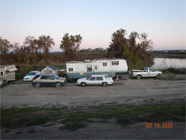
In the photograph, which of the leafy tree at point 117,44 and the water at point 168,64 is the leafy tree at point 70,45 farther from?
the water at point 168,64

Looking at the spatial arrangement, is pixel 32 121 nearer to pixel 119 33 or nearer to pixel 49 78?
pixel 49 78

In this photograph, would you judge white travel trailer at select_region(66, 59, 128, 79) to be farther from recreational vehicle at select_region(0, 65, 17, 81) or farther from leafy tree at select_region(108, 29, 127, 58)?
leafy tree at select_region(108, 29, 127, 58)

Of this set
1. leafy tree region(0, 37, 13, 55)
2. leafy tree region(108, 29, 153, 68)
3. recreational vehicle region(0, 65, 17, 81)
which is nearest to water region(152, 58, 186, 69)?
leafy tree region(108, 29, 153, 68)

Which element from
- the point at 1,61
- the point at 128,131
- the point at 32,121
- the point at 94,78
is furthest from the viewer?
the point at 1,61

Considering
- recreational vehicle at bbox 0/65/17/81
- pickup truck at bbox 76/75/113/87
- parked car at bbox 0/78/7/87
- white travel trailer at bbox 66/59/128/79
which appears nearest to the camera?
pickup truck at bbox 76/75/113/87

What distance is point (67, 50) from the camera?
44.6 metres

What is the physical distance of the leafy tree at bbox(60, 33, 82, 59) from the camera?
1745 inches

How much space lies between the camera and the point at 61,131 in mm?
5449

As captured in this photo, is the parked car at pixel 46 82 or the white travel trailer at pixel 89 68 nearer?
the parked car at pixel 46 82

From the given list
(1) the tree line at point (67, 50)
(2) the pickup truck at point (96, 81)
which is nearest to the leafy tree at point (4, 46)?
(1) the tree line at point (67, 50)

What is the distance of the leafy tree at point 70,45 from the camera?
4432 cm

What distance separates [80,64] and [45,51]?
26900 mm

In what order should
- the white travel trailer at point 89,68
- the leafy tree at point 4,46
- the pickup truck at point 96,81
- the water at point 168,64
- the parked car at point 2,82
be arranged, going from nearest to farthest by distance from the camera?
1. the pickup truck at point 96,81
2. the parked car at point 2,82
3. the white travel trailer at point 89,68
4. the water at point 168,64
5. the leafy tree at point 4,46

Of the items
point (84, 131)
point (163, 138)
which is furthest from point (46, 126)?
point (163, 138)
